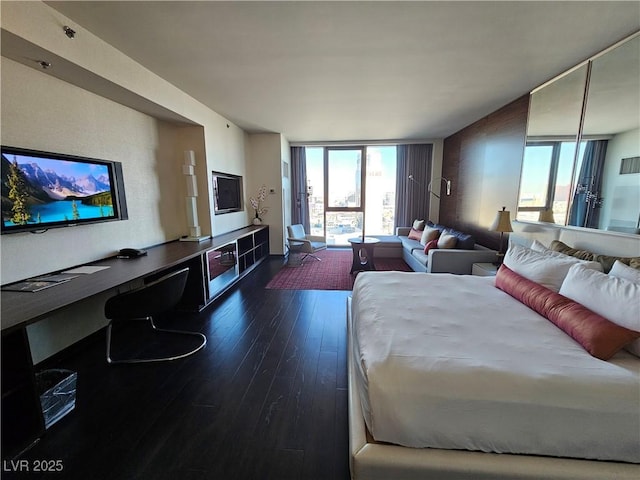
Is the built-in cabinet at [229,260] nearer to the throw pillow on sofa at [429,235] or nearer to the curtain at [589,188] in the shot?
the throw pillow on sofa at [429,235]

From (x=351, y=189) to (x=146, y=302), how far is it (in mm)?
5170

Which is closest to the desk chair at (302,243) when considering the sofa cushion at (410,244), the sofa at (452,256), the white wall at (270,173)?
the white wall at (270,173)

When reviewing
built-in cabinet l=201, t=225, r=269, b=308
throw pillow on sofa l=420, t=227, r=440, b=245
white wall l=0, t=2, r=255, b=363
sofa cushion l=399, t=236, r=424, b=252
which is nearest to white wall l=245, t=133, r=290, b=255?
built-in cabinet l=201, t=225, r=269, b=308

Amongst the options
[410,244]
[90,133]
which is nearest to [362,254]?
[410,244]

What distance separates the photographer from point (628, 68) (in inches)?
80.0

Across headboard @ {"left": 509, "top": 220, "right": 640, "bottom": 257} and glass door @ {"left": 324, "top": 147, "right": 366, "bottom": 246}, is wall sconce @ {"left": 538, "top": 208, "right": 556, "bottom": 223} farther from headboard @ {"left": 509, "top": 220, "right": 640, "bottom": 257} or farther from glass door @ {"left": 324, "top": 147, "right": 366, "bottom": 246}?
glass door @ {"left": 324, "top": 147, "right": 366, "bottom": 246}

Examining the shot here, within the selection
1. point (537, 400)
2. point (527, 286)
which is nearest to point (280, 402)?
point (537, 400)

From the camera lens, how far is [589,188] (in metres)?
2.32

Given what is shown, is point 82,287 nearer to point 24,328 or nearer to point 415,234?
point 24,328

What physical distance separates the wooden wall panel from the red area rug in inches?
54.8

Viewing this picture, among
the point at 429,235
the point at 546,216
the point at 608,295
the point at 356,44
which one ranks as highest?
the point at 356,44

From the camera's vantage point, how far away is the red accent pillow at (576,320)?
125cm

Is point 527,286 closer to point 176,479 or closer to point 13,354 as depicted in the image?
point 176,479

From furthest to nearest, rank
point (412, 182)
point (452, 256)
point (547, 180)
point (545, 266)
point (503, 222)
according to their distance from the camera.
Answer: point (412, 182) < point (452, 256) < point (503, 222) < point (547, 180) < point (545, 266)
